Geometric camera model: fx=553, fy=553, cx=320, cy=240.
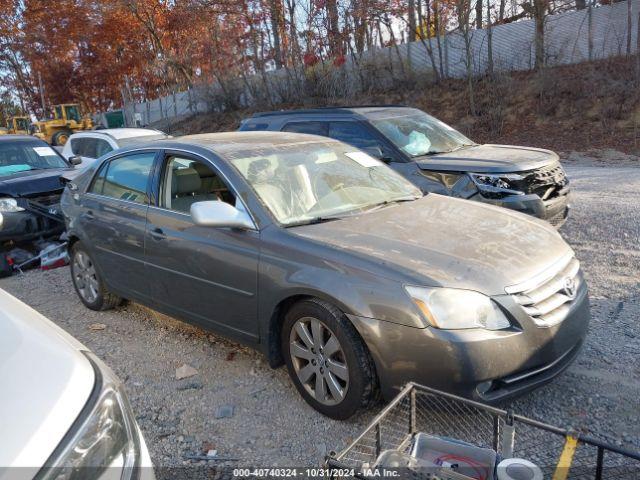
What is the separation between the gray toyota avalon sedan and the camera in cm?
286

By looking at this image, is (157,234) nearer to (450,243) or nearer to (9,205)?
(450,243)

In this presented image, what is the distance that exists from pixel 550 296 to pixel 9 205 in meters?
6.52

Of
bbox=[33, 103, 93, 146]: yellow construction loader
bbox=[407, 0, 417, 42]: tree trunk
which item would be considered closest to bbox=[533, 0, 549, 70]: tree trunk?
bbox=[407, 0, 417, 42]: tree trunk

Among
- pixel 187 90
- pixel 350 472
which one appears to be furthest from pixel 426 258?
pixel 187 90

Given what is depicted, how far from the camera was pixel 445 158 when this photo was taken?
6340mm

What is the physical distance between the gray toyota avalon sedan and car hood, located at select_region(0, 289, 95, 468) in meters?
1.46

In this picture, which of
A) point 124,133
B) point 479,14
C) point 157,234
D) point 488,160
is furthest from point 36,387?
point 479,14

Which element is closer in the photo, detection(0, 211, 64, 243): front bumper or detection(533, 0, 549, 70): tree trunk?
detection(0, 211, 64, 243): front bumper

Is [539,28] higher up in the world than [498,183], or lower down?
higher up

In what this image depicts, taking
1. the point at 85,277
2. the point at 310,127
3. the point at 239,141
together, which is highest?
the point at 239,141

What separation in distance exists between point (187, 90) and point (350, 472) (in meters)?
32.9

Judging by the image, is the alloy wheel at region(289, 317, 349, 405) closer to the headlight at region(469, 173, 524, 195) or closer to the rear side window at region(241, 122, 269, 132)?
the headlight at region(469, 173, 524, 195)

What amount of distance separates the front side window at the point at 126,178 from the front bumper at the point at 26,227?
2.44 m

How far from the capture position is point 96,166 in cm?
523
